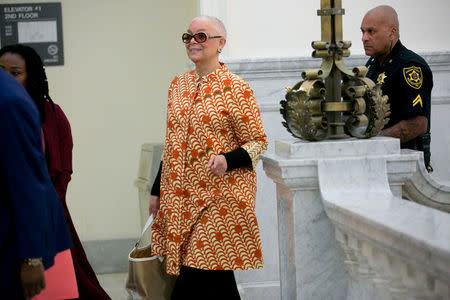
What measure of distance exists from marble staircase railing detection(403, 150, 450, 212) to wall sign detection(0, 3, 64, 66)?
15.3 feet

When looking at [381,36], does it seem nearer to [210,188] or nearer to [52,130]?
[210,188]

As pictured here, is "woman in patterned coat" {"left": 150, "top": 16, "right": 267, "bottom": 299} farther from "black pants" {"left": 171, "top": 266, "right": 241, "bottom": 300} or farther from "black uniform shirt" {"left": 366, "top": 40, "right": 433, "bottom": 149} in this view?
"black uniform shirt" {"left": 366, "top": 40, "right": 433, "bottom": 149}

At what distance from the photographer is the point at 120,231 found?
727 centimetres

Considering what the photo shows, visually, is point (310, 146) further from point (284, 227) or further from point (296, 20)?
point (296, 20)

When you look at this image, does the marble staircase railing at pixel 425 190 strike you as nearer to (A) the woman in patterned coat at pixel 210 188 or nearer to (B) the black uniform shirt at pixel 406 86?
(B) the black uniform shirt at pixel 406 86

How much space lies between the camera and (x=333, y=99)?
296cm

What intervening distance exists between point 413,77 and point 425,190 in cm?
65

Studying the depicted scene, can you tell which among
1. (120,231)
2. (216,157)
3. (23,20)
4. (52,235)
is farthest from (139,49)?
(52,235)

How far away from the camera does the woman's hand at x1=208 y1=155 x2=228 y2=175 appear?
318 cm

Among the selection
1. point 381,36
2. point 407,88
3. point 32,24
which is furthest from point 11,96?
point 32,24

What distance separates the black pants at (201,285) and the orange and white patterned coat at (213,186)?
0.07m

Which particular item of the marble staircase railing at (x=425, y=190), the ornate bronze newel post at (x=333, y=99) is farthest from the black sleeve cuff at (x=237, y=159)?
the marble staircase railing at (x=425, y=190)

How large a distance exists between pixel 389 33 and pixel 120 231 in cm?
412

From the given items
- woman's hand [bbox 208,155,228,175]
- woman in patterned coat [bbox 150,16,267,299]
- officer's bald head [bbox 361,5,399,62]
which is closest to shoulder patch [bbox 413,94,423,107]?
officer's bald head [bbox 361,5,399,62]
